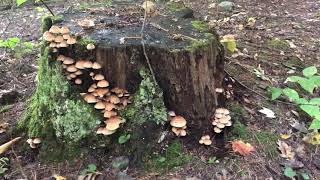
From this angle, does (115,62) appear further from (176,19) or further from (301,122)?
(301,122)

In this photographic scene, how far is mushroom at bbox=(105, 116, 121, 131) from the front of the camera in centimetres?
332

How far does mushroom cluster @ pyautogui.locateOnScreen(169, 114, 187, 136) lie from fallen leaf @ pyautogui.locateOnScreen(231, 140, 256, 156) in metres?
0.54

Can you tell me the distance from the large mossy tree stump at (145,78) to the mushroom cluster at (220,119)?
5cm

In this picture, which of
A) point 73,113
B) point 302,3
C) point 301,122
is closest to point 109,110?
point 73,113

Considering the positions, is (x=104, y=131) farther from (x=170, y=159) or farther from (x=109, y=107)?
(x=170, y=159)

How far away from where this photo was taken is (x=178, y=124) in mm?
3398

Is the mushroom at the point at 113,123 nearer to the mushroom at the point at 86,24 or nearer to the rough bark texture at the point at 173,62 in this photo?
the rough bark texture at the point at 173,62

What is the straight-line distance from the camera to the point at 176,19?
422 centimetres

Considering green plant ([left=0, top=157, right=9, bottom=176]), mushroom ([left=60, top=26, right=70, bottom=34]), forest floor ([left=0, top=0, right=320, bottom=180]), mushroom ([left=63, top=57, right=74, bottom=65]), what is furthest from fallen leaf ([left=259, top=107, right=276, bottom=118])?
green plant ([left=0, top=157, right=9, bottom=176])

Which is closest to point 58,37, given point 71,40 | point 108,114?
point 71,40

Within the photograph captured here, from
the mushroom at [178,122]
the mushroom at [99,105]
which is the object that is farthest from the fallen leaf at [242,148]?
the mushroom at [99,105]

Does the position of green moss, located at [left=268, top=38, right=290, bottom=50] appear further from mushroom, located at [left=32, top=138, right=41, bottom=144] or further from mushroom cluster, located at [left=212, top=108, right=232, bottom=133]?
mushroom, located at [left=32, top=138, right=41, bottom=144]

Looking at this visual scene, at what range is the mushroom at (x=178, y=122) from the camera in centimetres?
339

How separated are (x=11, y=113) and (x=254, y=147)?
287 centimetres
